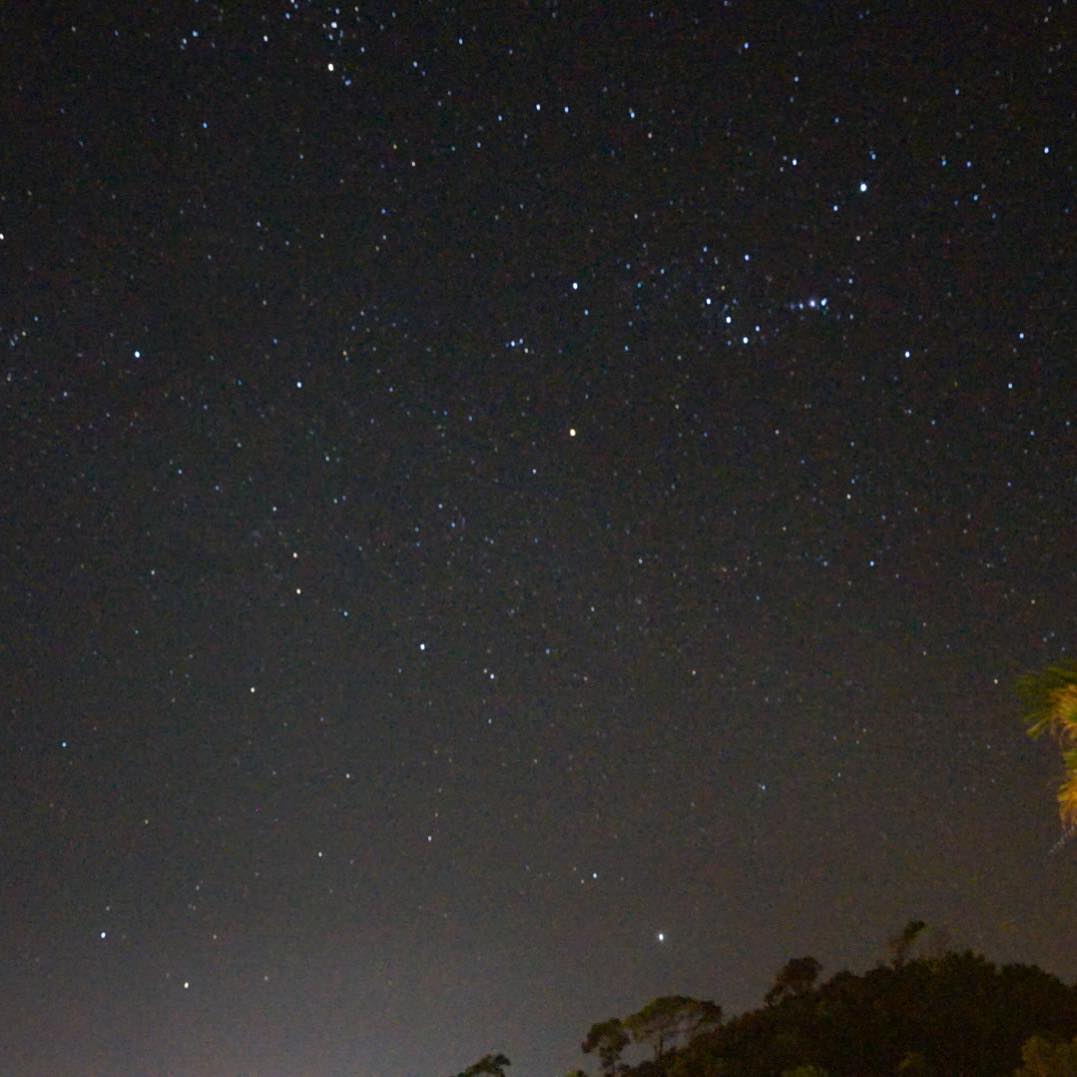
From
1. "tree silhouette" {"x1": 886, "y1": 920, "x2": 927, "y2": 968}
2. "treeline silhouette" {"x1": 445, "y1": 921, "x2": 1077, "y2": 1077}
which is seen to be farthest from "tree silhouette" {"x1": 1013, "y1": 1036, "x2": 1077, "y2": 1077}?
"tree silhouette" {"x1": 886, "y1": 920, "x2": 927, "y2": 968}

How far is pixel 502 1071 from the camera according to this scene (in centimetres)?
2792

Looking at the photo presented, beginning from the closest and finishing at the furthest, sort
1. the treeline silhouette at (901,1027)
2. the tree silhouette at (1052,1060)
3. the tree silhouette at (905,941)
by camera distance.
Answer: the tree silhouette at (1052,1060) < the treeline silhouette at (901,1027) < the tree silhouette at (905,941)

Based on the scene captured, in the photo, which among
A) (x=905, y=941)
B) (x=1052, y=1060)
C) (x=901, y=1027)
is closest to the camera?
(x=1052, y=1060)

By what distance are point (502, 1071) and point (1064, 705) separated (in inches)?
1013

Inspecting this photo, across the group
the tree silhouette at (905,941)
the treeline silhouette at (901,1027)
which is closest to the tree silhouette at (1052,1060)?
the treeline silhouette at (901,1027)

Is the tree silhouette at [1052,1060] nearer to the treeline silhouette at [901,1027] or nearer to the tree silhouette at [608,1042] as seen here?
the treeline silhouette at [901,1027]

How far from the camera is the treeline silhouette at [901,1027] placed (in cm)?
1292

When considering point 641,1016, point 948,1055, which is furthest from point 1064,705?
point 641,1016

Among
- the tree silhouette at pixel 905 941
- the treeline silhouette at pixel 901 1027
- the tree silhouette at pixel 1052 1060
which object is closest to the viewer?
the tree silhouette at pixel 1052 1060

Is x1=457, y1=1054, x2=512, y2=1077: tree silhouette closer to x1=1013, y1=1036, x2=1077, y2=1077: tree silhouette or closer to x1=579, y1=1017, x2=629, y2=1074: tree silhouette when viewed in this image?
x1=579, y1=1017, x2=629, y2=1074: tree silhouette

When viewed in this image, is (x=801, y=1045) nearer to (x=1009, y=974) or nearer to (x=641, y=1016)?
(x=1009, y=974)

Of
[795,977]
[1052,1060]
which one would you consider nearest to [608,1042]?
[795,977]

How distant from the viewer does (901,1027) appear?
14578 millimetres

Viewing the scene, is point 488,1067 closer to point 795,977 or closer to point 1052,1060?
point 795,977
